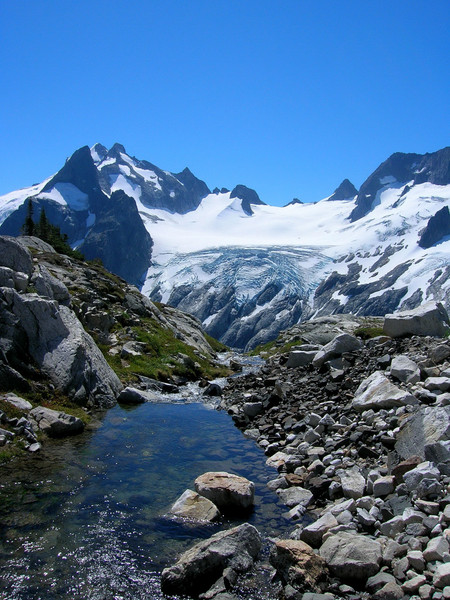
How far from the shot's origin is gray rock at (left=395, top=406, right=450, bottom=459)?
10742 mm

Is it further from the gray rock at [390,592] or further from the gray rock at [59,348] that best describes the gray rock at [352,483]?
the gray rock at [59,348]

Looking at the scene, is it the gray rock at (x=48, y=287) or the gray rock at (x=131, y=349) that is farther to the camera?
the gray rock at (x=131, y=349)

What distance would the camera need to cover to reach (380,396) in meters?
15.4

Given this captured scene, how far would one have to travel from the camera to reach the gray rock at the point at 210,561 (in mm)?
7980

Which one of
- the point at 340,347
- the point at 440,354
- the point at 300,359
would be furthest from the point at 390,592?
the point at 300,359

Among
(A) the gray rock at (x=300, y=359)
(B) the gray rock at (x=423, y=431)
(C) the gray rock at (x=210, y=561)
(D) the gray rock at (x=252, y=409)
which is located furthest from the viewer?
(A) the gray rock at (x=300, y=359)

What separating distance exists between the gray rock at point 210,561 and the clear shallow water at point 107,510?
1.34 feet

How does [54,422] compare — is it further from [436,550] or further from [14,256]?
[436,550]

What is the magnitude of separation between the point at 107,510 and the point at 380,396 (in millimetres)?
9649

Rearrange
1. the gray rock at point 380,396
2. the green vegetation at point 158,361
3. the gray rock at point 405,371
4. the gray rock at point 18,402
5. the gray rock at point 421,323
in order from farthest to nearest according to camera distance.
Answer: the green vegetation at point 158,361 → the gray rock at point 421,323 → the gray rock at point 405,371 → the gray rock at point 18,402 → the gray rock at point 380,396

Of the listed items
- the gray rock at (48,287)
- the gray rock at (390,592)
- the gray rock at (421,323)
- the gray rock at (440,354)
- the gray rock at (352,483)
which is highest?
the gray rock at (48,287)

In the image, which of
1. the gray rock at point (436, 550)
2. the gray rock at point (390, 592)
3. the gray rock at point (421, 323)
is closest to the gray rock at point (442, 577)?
the gray rock at point (436, 550)

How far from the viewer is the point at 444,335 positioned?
2667cm

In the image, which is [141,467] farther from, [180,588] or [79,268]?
[79,268]
